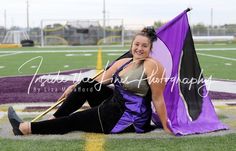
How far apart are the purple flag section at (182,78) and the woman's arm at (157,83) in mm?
300

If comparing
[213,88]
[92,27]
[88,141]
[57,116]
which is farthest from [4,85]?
[92,27]

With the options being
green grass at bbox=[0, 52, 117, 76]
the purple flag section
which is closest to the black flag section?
the purple flag section

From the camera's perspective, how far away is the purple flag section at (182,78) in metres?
5.05

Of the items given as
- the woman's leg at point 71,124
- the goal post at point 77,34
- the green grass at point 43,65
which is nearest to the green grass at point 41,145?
the woman's leg at point 71,124

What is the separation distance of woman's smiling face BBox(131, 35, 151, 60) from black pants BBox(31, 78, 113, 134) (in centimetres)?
54

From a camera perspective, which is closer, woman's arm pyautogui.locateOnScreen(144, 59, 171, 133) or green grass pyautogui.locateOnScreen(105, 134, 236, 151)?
green grass pyautogui.locateOnScreen(105, 134, 236, 151)

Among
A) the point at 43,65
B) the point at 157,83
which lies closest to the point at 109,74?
the point at 157,83

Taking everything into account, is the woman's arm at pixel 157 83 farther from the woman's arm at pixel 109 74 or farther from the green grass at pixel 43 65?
the green grass at pixel 43 65

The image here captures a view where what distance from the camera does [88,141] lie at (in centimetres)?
447

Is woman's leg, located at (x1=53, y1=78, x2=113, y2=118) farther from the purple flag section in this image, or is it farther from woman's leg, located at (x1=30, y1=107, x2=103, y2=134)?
the purple flag section

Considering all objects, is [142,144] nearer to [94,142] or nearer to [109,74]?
[94,142]

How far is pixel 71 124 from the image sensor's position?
479 centimetres

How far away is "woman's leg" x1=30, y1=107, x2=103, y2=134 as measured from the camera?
15.5 feet

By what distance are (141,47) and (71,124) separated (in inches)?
41.3
